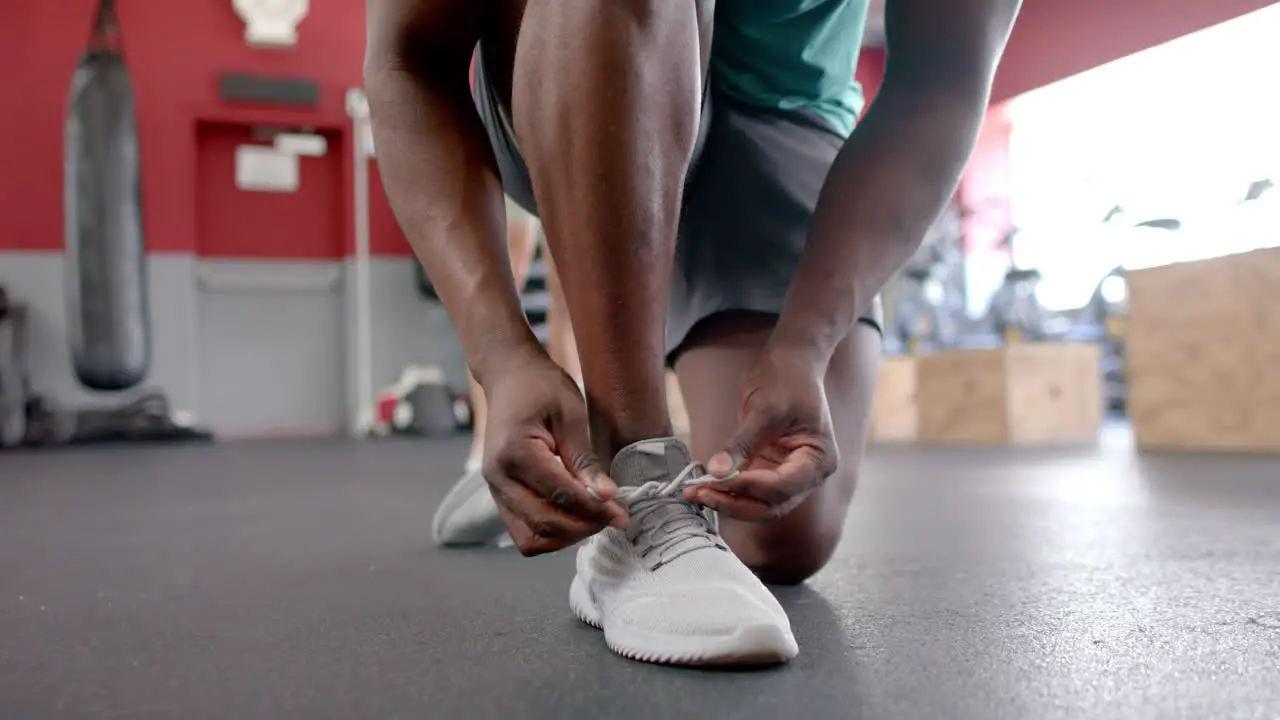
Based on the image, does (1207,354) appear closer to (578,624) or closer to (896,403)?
(896,403)

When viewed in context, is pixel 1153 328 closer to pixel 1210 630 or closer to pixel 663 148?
pixel 1210 630

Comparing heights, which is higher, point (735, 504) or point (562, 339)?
point (562, 339)

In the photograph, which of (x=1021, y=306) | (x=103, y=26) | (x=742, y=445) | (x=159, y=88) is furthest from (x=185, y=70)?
(x=742, y=445)

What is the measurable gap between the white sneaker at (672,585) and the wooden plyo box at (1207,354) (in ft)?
8.79

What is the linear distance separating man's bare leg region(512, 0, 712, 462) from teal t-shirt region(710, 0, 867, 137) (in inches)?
13.8

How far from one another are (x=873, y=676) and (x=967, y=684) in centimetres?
6

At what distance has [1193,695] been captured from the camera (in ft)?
1.85

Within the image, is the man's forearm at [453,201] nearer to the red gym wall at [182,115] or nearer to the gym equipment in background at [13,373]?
the gym equipment in background at [13,373]

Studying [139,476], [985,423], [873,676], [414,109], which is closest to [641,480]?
[873,676]

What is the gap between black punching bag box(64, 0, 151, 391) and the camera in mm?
3135

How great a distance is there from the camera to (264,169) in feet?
17.6

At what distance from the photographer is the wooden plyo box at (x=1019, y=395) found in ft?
11.8

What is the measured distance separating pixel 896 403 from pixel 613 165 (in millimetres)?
4015

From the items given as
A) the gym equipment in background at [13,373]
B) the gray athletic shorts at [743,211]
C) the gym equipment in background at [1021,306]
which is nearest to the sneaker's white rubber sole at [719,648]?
the gray athletic shorts at [743,211]
